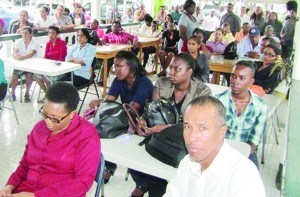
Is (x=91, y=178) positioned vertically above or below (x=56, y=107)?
below

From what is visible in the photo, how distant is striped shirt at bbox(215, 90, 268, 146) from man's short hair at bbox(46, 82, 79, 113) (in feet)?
4.18

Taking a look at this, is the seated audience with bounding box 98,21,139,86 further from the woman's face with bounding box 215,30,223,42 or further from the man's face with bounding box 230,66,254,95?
the man's face with bounding box 230,66,254,95

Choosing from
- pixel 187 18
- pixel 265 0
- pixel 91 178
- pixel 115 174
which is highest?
pixel 265 0

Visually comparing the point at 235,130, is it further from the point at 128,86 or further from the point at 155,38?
the point at 155,38

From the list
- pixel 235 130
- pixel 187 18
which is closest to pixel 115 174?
pixel 235 130

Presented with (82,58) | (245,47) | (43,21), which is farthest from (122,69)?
(43,21)

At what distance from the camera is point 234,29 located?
9.72 m

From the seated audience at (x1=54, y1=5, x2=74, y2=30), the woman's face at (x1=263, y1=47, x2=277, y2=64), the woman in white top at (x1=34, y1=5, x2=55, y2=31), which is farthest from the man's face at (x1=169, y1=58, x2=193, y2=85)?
the seated audience at (x1=54, y1=5, x2=74, y2=30)

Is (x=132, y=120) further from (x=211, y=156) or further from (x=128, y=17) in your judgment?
(x=128, y=17)

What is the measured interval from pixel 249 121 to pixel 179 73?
703mm

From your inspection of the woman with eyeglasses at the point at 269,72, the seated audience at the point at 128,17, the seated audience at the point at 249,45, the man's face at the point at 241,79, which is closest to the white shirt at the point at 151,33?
the seated audience at the point at 128,17

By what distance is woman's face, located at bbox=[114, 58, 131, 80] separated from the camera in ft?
10.7

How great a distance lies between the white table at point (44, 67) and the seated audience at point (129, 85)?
141cm

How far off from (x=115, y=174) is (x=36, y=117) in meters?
1.98
